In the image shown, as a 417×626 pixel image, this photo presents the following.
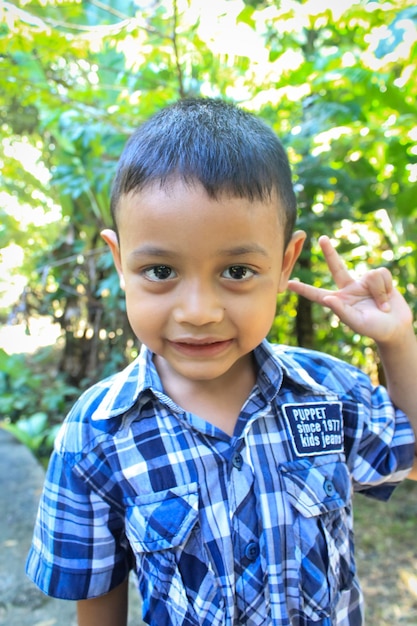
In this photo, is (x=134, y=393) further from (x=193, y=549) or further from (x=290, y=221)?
(x=290, y=221)

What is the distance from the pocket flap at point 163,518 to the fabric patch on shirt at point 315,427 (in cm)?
23

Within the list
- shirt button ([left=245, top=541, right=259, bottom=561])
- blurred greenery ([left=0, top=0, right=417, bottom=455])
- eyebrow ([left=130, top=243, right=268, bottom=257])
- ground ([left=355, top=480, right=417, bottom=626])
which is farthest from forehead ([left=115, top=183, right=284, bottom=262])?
ground ([left=355, top=480, right=417, bottom=626])

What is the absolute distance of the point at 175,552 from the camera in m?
0.83

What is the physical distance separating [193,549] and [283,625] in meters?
0.20

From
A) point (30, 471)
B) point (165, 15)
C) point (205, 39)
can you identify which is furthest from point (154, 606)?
point (30, 471)

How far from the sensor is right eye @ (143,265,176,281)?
0.79m

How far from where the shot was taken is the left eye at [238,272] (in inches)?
31.0

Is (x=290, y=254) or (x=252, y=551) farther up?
(x=290, y=254)

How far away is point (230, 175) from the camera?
30.0 inches

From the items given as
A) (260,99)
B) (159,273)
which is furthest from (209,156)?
(260,99)

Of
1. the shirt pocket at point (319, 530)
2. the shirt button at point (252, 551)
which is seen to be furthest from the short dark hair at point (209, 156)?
the shirt button at point (252, 551)

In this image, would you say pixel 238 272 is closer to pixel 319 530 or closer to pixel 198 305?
pixel 198 305

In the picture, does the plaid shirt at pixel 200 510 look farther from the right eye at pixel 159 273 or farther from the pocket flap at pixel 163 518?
the right eye at pixel 159 273

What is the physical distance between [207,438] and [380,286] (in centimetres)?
51
